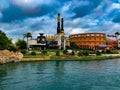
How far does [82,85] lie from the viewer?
52344mm

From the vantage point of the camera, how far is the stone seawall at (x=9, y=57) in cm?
10849

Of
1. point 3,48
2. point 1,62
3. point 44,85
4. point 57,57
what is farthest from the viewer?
point 57,57

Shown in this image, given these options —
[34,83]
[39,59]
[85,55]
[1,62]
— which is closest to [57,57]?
[39,59]

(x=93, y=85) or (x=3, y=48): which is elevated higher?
(x=3, y=48)

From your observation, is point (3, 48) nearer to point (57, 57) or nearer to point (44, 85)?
point (57, 57)

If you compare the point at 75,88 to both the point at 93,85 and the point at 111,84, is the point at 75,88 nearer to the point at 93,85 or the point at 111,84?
the point at 93,85

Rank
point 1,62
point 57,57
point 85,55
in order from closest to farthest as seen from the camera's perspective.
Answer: point 1,62
point 57,57
point 85,55

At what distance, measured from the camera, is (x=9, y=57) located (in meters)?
115

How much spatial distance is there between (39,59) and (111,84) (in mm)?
83660

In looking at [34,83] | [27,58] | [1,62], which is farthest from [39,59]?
[34,83]

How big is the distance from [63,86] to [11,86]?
9482 millimetres

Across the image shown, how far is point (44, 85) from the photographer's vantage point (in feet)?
172

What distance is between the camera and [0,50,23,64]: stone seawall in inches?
4271

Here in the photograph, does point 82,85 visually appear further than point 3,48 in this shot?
No
